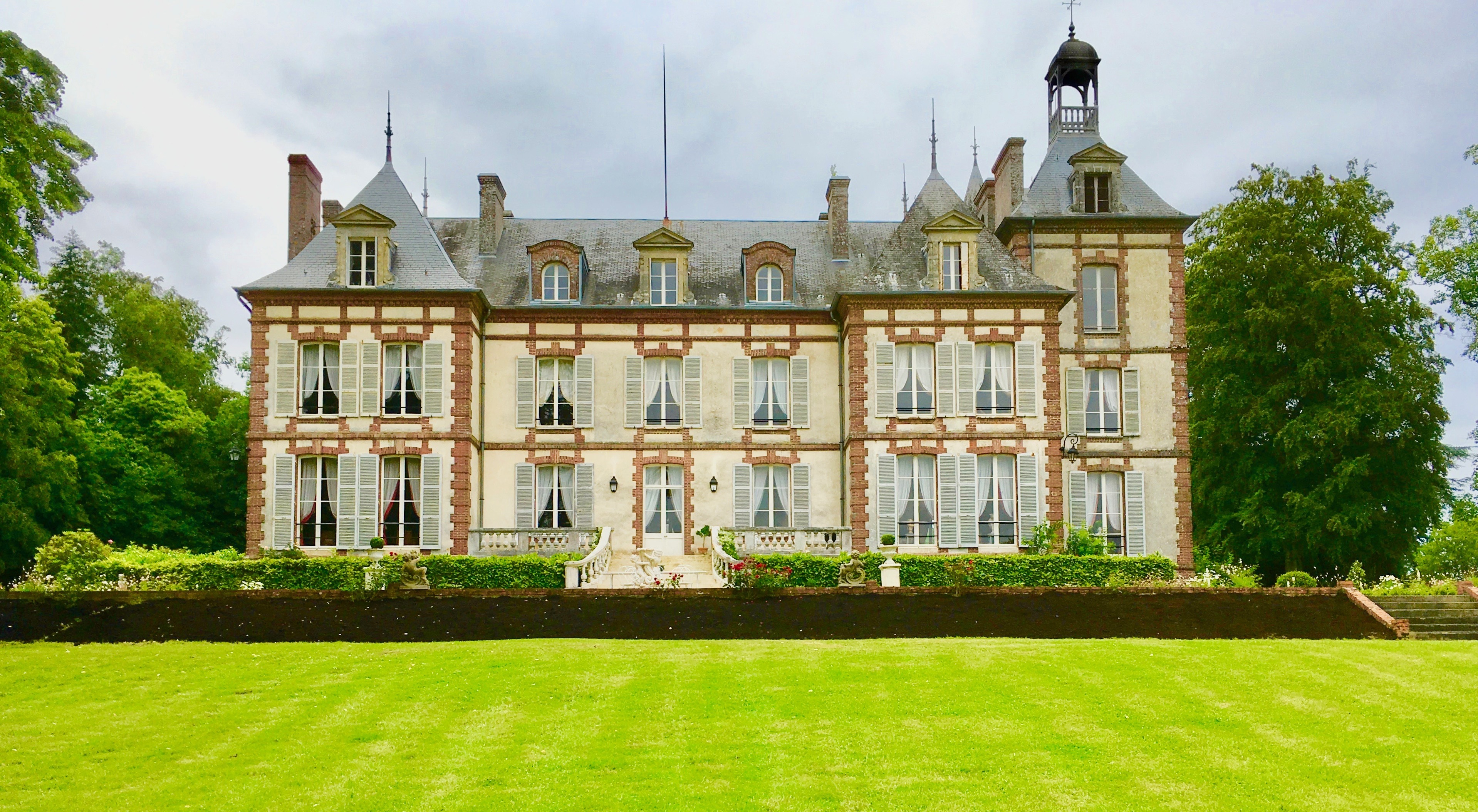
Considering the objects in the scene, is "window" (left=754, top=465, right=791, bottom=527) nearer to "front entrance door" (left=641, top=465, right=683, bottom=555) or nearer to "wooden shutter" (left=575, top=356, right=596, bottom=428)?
"front entrance door" (left=641, top=465, right=683, bottom=555)

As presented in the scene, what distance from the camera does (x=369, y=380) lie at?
25250mm

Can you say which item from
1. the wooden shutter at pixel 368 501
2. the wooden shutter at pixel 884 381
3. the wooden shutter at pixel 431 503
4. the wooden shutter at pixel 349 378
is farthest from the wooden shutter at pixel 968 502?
the wooden shutter at pixel 349 378

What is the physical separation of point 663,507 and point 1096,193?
1190cm

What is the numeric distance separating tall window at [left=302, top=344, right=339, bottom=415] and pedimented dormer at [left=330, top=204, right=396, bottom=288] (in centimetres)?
147

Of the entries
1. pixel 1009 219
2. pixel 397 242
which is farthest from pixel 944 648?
pixel 397 242

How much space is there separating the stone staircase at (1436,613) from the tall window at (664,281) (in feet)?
49.0

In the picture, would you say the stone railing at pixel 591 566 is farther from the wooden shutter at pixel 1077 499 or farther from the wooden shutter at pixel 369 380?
the wooden shutter at pixel 1077 499

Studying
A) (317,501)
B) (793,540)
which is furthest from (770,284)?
(317,501)

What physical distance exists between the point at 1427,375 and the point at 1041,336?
9660 mm

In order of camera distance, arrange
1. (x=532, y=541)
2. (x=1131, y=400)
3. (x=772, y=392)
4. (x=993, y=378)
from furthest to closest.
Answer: (x=772, y=392) < (x=1131, y=400) < (x=993, y=378) < (x=532, y=541)

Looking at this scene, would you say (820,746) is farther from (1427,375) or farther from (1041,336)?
(1427,375)

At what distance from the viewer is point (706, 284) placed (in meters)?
27.9

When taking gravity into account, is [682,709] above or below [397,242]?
below

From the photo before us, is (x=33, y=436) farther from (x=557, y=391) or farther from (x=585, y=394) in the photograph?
(x=585, y=394)
